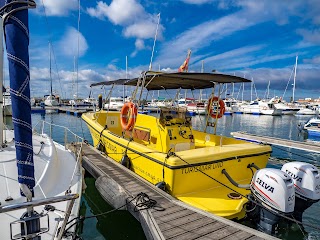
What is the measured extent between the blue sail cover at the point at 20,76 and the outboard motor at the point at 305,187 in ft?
15.7

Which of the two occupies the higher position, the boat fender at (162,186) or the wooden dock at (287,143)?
the boat fender at (162,186)

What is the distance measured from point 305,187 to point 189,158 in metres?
2.33

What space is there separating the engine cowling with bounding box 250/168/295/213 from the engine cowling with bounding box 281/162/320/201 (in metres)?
0.64

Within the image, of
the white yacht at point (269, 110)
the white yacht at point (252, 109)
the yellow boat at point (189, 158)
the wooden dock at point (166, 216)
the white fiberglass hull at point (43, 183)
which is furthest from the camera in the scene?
the white yacht at point (252, 109)

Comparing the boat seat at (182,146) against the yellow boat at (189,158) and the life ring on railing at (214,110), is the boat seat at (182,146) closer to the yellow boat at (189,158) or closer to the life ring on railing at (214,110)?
the yellow boat at (189,158)

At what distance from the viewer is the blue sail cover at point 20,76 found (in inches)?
76.5

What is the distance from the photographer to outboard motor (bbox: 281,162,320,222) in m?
4.37

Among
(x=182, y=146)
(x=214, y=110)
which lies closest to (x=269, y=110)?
(x=214, y=110)

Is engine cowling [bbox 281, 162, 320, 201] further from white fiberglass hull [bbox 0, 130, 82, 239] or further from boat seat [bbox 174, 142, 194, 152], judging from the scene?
white fiberglass hull [bbox 0, 130, 82, 239]

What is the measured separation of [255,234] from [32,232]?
322cm

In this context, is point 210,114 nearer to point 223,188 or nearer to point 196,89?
point 196,89

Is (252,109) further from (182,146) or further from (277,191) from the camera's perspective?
(277,191)

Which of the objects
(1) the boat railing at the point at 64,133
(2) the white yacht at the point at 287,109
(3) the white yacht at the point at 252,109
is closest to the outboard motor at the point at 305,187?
(1) the boat railing at the point at 64,133

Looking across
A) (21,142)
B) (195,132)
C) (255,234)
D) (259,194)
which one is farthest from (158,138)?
(21,142)
